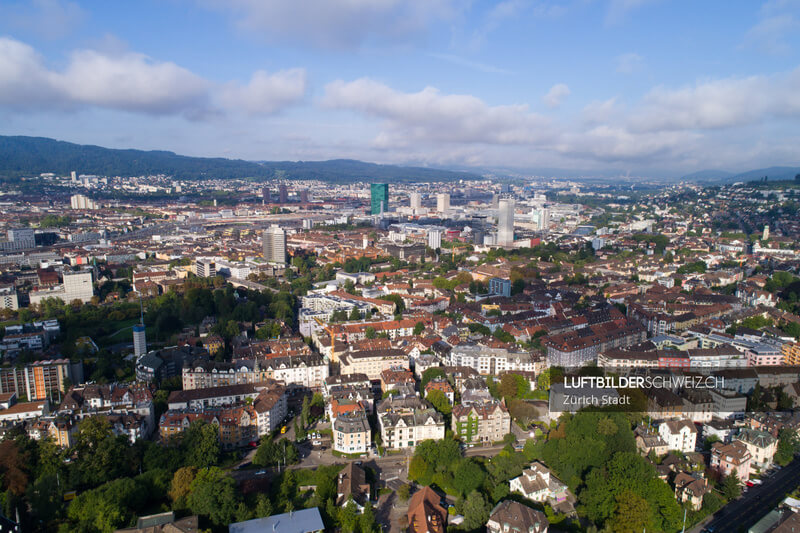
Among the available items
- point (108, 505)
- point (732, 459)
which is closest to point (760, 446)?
point (732, 459)

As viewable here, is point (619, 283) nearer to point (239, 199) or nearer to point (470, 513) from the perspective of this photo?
point (470, 513)

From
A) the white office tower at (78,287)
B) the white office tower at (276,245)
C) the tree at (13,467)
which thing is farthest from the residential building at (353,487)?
the white office tower at (276,245)

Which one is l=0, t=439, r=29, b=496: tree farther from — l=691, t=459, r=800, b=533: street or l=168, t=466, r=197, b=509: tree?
l=691, t=459, r=800, b=533: street

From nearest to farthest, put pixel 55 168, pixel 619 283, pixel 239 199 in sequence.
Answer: pixel 619 283 < pixel 239 199 < pixel 55 168

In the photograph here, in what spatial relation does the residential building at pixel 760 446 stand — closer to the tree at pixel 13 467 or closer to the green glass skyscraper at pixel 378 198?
the tree at pixel 13 467

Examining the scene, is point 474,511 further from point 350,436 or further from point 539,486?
point 350,436

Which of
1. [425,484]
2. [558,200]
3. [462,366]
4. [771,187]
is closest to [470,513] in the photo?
[425,484]
